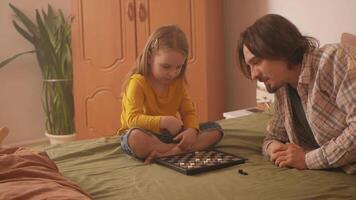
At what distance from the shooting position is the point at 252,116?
2.15 m

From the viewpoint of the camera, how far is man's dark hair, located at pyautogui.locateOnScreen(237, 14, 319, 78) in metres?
1.34

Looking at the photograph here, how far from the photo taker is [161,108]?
190 cm

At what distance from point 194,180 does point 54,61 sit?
2.37m

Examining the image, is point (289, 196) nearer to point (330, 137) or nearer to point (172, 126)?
point (330, 137)

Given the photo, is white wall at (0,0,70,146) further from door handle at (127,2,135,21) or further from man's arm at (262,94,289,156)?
man's arm at (262,94,289,156)

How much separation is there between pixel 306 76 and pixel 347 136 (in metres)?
0.20

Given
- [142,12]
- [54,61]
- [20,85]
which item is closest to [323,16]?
[142,12]

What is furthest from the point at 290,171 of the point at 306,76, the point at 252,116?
the point at 252,116

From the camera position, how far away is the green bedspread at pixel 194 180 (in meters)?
1.16

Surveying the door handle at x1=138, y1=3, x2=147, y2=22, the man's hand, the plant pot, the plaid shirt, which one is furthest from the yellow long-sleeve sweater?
the plant pot

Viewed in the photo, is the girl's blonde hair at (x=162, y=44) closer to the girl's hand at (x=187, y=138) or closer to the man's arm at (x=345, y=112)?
the girl's hand at (x=187, y=138)

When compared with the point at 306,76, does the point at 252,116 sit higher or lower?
lower

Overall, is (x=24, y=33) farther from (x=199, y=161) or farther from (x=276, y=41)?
(x=276, y=41)

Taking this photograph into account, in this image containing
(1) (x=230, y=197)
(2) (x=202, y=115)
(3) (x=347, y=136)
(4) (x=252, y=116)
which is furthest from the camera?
(2) (x=202, y=115)
